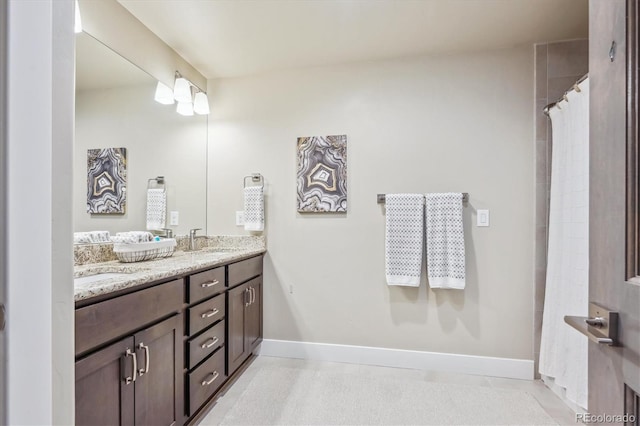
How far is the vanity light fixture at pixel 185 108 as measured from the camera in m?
2.52

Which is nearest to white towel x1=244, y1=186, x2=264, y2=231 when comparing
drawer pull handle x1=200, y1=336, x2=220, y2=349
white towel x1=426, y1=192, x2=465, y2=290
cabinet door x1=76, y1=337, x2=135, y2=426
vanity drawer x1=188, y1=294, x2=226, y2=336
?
vanity drawer x1=188, y1=294, x2=226, y2=336

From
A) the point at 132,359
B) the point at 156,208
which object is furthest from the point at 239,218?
the point at 132,359

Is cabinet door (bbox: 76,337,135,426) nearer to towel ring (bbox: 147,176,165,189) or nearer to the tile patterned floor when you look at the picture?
the tile patterned floor

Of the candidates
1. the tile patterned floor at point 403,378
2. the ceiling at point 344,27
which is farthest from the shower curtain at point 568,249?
the ceiling at point 344,27

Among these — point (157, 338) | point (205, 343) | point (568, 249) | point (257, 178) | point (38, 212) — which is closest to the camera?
point (38, 212)

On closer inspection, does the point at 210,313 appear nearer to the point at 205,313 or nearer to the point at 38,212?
the point at 205,313

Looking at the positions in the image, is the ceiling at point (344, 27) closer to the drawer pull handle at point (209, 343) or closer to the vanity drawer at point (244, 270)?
the vanity drawer at point (244, 270)

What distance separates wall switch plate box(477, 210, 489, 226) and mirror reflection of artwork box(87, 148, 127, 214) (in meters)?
2.41

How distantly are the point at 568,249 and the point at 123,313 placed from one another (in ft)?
7.60

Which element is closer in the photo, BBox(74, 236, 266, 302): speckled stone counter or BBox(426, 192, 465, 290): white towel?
BBox(74, 236, 266, 302): speckled stone counter

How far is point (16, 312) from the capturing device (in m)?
0.47

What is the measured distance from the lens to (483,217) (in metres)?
2.36

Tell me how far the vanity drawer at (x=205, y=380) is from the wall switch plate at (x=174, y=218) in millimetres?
1031

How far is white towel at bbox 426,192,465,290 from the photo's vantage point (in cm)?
229
